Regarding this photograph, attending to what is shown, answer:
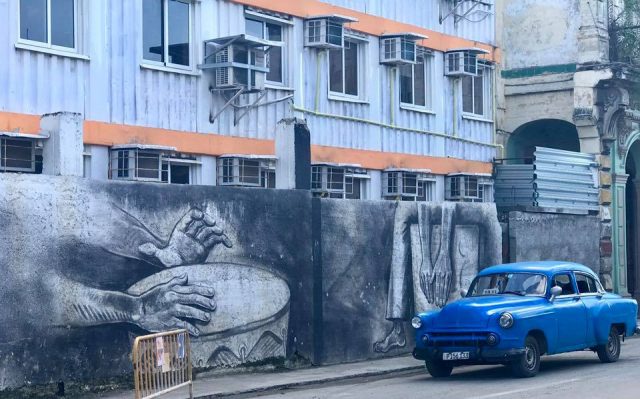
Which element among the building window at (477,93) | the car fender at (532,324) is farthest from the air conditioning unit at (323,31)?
the car fender at (532,324)

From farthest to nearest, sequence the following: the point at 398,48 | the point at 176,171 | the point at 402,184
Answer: the point at 402,184, the point at 398,48, the point at 176,171

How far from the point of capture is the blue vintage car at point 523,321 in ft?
51.9

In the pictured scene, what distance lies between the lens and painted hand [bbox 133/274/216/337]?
51.1ft

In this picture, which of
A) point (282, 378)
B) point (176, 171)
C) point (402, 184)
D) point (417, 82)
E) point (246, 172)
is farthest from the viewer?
point (417, 82)

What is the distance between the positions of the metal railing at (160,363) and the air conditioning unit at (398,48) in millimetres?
10653

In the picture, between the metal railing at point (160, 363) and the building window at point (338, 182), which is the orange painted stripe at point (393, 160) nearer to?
the building window at point (338, 182)

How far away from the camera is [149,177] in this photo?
17000 millimetres

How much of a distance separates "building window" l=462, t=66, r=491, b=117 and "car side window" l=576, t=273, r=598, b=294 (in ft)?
27.4

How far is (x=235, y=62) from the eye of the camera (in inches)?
726

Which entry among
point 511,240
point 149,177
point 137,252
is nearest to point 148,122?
point 149,177

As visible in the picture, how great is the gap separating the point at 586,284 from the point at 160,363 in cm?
796

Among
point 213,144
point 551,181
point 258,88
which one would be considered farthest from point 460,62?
point 213,144

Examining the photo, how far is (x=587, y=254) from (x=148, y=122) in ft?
42.5

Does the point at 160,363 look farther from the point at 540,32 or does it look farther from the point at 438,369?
the point at 540,32
